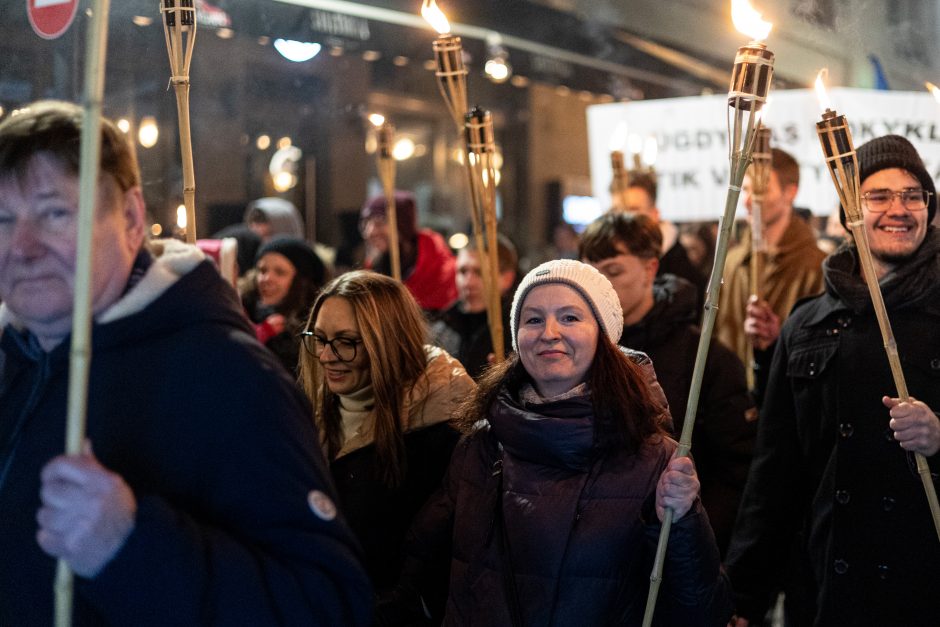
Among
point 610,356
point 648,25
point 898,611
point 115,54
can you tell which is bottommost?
point 898,611

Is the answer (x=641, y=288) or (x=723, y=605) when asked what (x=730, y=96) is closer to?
(x=723, y=605)

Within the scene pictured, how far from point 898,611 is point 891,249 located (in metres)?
0.99

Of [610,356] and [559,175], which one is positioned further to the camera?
[559,175]

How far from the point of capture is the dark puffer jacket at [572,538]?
2.33 metres

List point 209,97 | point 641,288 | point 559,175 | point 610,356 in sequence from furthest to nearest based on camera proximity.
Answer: point 559,175 < point 209,97 < point 641,288 < point 610,356

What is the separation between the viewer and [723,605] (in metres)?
2.41

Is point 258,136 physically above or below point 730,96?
above

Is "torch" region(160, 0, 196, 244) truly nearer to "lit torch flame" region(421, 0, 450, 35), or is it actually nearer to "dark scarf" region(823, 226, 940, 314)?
"lit torch flame" region(421, 0, 450, 35)

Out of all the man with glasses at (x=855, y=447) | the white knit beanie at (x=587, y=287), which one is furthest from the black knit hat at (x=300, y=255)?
the white knit beanie at (x=587, y=287)

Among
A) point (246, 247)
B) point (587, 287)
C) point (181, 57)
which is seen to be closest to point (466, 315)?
point (246, 247)

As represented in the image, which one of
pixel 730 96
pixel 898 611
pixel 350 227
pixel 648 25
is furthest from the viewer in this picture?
pixel 350 227

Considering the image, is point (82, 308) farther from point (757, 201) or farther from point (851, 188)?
point (757, 201)

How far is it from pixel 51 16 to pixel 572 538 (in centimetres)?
186

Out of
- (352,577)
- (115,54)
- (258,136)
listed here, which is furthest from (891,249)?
(258,136)
